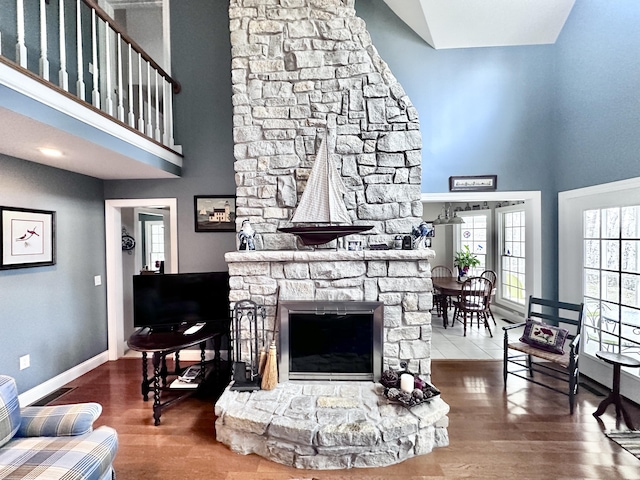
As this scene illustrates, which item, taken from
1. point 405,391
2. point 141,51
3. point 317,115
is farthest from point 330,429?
point 141,51

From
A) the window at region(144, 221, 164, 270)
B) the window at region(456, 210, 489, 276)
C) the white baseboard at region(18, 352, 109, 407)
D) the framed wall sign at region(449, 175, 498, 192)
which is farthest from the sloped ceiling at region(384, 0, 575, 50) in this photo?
the window at region(144, 221, 164, 270)

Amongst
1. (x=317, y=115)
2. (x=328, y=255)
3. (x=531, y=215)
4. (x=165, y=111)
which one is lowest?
(x=328, y=255)

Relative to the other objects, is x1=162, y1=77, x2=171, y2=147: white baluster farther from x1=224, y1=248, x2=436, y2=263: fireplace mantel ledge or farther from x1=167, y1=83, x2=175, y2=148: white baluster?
x1=224, y1=248, x2=436, y2=263: fireplace mantel ledge

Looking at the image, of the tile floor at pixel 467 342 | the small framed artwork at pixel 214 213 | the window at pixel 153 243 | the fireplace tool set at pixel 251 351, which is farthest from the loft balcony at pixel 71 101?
the tile floor at pixel 467 342

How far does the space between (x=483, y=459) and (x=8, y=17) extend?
506cm

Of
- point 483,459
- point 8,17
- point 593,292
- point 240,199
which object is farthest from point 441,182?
point 8,17

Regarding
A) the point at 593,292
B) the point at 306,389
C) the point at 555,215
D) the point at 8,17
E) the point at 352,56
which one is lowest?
the point at 306,389

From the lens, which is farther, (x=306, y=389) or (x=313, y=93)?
(x=313, y=93)

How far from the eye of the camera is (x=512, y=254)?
523 cm

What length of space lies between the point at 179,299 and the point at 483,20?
436 cm

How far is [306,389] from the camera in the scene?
249cm

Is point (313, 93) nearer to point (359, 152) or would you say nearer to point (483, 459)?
point (359, 152)

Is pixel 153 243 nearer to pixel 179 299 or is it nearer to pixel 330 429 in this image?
pixel 179 299

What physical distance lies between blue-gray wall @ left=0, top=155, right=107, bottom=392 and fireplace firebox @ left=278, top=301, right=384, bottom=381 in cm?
238
